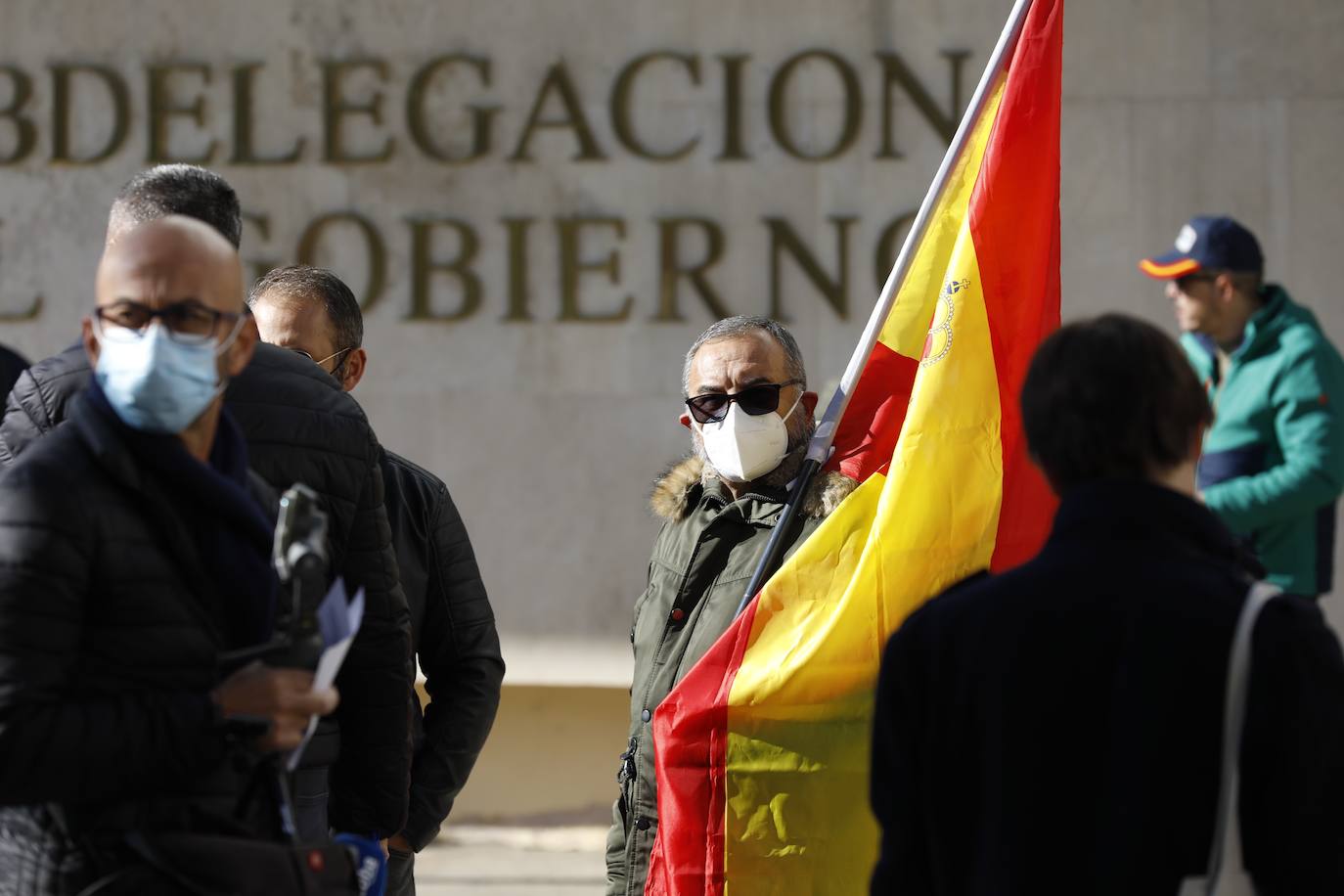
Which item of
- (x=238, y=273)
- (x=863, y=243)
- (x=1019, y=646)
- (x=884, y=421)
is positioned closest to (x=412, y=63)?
(x=863, y=243)

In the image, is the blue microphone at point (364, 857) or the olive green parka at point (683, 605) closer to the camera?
the blue microphone at point (364, 857)

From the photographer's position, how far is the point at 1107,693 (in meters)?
1.79

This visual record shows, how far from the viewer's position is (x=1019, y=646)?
182 centimetres

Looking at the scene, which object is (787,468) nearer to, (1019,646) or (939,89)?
(1019,646)

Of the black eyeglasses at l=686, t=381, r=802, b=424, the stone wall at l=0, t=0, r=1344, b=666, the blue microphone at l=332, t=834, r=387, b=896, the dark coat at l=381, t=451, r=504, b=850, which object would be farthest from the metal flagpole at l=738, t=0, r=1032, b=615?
the stone wall at l=0, t=0, r=1344, b=666

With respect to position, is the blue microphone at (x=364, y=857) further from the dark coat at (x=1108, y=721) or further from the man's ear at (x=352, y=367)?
the man's ear at (x=352, y=367)

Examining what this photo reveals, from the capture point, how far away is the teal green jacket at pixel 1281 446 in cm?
464

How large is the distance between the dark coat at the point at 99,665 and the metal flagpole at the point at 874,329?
140 cm

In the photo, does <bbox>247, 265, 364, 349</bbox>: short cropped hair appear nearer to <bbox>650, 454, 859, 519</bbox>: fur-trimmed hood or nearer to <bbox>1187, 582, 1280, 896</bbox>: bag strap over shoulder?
<bbox>650, 454, 859, 519</bbox>: fur-trimmed hood

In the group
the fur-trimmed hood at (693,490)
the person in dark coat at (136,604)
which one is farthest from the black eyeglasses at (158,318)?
the fur-trimmed hood at (693,490)

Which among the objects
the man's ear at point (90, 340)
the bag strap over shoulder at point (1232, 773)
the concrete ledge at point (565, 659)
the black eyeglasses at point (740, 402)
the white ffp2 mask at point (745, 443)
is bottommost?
the concrete ledge at point (565, 659)

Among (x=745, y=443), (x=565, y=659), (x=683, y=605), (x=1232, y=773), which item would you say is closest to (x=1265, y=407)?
(x=745, y=443)

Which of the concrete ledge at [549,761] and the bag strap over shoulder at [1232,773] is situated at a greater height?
the bag strap over shoulder at [1232,773]

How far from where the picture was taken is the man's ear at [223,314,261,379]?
216cm
